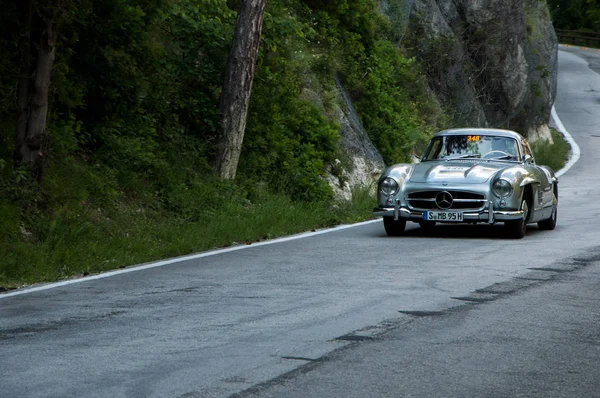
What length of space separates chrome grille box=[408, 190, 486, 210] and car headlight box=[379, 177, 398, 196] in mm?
408

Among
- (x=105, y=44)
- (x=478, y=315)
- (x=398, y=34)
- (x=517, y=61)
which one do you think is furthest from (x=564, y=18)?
(x=478, y=315)

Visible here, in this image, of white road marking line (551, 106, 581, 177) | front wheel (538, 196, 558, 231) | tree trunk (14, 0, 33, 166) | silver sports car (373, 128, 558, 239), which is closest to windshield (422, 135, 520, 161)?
silver sports car (373, 128, 558, 239)

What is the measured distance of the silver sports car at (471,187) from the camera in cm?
1456

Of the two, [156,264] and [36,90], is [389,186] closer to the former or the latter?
[156,264]

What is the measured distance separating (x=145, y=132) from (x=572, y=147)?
22.5m

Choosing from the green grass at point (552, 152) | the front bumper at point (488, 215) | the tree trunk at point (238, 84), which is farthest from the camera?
the green grass at point (552, 152)

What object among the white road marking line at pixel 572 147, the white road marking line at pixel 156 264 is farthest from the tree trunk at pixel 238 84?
the white road marking line at pixel 572 147

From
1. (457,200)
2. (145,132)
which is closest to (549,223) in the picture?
(457,200)

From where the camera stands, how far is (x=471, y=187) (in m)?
14.6

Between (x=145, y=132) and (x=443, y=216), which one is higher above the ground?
(x=145, y=132)

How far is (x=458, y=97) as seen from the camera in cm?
3228

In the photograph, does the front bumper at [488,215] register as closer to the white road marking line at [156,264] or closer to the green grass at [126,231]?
the white road marking line at [156,264]

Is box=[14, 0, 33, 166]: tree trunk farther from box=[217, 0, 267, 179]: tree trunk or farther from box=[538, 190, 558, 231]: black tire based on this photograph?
box=[538, 190, 558, 231]: black tire

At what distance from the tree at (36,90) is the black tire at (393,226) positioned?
15.4 feet
